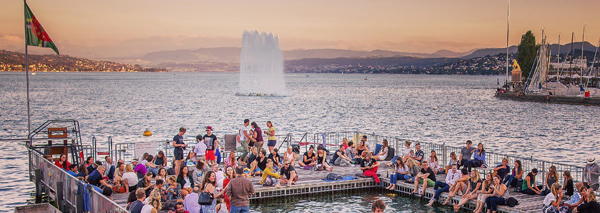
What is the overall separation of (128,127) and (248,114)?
2285 centimetres

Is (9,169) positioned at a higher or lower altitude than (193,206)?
lower

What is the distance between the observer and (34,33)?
2153 centimetres

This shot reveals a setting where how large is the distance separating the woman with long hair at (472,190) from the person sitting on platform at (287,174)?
5.70m

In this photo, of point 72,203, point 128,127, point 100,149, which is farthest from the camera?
point 128,127

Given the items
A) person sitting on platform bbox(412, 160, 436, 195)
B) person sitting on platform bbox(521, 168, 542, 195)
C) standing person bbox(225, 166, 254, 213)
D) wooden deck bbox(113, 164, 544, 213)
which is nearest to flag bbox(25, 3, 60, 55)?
wooden deck bbox(113, 164, 544, 213)

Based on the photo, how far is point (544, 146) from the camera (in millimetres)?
41969

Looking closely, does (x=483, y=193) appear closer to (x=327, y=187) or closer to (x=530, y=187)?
(x=530, y=187)

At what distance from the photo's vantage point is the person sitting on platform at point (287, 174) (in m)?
19.0

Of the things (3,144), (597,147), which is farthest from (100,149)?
(597,147)

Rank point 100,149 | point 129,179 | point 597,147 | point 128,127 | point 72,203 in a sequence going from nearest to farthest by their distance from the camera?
point 72,203, point 129,179, point 100,149, point 597,147, point 128,127

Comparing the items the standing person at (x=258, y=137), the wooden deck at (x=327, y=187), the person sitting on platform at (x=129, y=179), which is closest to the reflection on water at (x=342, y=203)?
the wooden deck at (x=327, y=187)

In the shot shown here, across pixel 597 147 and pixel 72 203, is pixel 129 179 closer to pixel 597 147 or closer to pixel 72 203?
pixel 72 203

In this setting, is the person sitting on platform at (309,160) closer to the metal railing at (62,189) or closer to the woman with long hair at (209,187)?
the woman with long hair at (209,187)

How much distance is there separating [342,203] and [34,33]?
14240 mm
